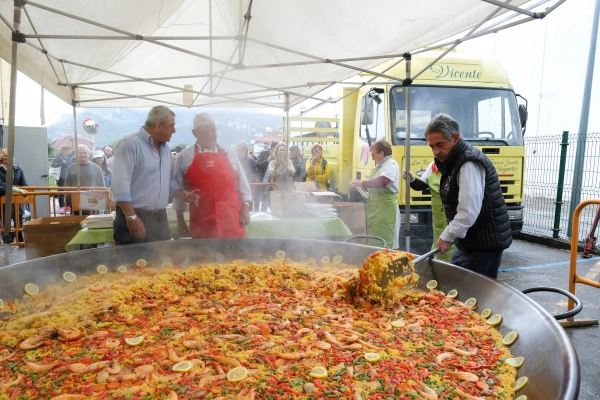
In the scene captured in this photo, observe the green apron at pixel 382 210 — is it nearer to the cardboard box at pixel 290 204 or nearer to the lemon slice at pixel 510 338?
the cardboard box at pixel 290 204

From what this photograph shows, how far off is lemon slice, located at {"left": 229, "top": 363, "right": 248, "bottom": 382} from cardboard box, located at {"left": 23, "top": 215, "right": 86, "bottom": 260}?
15.9 feet

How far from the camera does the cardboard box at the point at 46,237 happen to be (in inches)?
214

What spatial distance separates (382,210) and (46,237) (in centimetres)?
484

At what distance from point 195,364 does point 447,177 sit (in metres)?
2.42

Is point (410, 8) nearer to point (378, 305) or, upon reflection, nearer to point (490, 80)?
point (378, 305)

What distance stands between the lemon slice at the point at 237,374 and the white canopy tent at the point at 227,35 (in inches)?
115

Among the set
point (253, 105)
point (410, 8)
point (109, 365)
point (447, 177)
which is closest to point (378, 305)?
point (447, 177)

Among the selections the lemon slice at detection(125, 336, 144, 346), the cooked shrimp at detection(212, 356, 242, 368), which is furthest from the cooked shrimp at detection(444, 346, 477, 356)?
the lemon slice at detection(125, 336, 144, 346)

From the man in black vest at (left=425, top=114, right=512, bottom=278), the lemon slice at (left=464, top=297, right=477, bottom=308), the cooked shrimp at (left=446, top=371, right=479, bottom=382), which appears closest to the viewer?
the cooked shrimp at (left=446, top=371, right=479, bottom=382)

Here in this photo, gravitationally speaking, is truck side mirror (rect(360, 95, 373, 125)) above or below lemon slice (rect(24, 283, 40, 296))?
above

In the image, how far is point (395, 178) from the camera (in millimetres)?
5656

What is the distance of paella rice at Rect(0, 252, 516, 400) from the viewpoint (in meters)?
1.79

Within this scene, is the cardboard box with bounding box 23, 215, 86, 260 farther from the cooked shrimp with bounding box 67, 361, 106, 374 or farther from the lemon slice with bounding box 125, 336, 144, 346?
the cooked shrimp with bounding box 67, 361, 106, 374

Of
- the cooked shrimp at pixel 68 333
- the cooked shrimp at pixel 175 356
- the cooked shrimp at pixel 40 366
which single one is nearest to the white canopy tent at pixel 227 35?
the cooked shrimp at pixel 68 333
